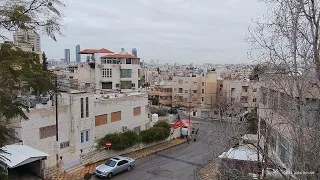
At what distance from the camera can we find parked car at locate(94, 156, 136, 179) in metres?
16.0

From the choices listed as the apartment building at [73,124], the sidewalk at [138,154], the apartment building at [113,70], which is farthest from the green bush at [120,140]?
the apartment building at [113,70]

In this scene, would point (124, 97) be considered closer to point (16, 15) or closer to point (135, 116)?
point (135, 116)

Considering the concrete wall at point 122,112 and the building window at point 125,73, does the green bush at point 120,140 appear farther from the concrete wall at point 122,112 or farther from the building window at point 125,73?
the building window at point 125,73

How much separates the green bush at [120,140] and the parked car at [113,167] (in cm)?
221

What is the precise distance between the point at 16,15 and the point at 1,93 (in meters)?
1.28

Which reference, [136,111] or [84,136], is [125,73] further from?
[84,136]

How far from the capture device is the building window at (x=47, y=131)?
15.7m

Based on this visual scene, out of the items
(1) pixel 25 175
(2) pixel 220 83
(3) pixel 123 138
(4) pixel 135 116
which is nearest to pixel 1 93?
(1) pixel 25 175

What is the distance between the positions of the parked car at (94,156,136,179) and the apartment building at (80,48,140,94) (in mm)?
17166

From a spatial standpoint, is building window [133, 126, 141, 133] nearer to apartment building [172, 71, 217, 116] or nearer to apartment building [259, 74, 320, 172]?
apartment building [259, 74, 320, 172]

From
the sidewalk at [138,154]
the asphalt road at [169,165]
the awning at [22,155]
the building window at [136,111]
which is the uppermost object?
the building window at [136,111]

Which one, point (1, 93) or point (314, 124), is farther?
point (314, 124)

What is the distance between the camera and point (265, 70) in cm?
623

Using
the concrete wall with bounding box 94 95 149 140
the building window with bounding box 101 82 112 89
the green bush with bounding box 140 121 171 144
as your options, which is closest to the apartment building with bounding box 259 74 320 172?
the concrete wall with bounding box 94 95 149 140
